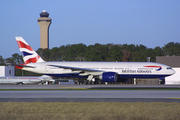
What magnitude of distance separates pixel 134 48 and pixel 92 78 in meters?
75.2

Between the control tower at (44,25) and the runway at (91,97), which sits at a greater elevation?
the control tower at (44,25)

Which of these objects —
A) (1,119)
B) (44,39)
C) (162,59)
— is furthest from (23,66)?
(44,39)

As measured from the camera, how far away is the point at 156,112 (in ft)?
43.2

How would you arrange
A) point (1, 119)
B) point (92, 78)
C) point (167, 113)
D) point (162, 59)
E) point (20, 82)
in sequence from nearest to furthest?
point (1, 119) → point (167, 113) → point (92, 78) → point (20, 82) → point (162, 59)

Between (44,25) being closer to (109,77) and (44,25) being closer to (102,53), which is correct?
(102,53)

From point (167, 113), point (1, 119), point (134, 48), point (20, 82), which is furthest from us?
point (134, 48)

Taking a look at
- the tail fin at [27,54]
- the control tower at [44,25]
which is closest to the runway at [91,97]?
the tail fin at [27,54]

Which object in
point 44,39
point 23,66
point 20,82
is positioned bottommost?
point 20,82

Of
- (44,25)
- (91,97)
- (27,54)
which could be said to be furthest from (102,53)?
(44,25)

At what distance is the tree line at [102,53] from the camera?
9400 centimetres

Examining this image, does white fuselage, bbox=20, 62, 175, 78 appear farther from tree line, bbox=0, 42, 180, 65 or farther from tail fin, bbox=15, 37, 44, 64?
tree line, bbox=0, 42, 180, 65

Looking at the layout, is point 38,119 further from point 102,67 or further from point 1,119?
point 102,67

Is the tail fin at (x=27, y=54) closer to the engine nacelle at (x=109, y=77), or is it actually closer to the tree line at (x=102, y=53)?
the engine nacelle at (x=109, y=77)

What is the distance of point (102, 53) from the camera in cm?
9875
